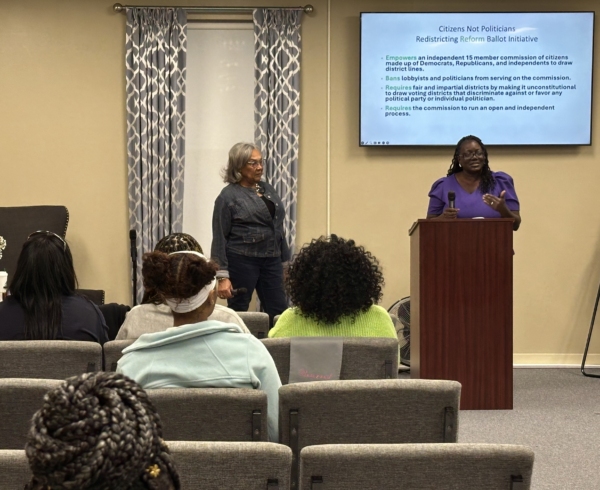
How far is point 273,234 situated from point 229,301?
21.9 inches

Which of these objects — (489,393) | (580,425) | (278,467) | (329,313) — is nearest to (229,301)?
(489,393)

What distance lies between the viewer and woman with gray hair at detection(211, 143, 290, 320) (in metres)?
5.67

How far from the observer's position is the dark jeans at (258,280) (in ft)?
18.8

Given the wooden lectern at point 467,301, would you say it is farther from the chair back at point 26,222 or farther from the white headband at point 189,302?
the chair back at point 26,222

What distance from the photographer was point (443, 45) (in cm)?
645

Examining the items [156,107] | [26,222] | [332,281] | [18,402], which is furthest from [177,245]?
[156,107]

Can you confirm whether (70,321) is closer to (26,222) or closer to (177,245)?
(177,245)

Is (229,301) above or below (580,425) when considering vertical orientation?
above

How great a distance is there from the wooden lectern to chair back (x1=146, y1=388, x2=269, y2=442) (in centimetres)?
262

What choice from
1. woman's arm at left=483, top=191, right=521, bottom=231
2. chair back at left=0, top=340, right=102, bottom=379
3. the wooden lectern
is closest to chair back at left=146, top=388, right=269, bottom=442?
chair back at left=0, top=340, right=102, bottom=379

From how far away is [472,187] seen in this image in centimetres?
507

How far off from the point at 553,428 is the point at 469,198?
1.40m

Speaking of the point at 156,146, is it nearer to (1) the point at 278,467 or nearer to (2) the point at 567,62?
(2) the point at 567,62

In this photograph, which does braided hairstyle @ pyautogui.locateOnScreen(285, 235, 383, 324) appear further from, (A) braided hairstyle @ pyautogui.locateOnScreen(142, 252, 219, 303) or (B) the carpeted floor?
(B) the carpeted floor
